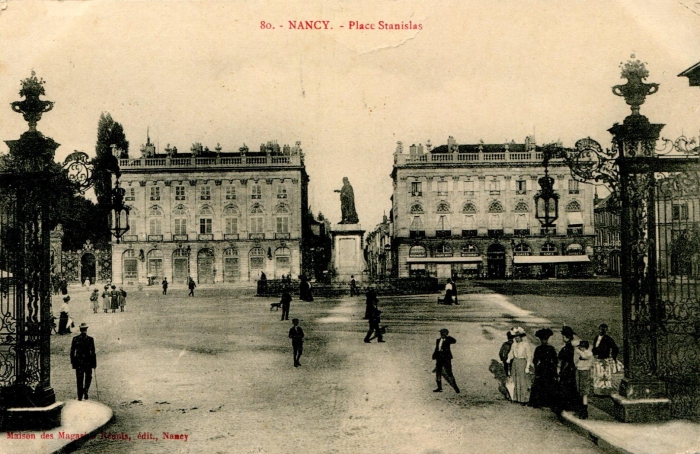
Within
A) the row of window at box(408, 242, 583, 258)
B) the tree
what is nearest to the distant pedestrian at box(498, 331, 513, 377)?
the tree

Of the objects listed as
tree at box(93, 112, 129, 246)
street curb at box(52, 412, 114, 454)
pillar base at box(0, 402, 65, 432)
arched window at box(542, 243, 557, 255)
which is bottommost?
street curb at box(52, 412, 114, 454)

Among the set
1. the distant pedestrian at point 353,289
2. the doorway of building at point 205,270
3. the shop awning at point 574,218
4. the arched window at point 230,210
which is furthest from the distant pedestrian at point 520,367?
the doorway of building at point 205,270

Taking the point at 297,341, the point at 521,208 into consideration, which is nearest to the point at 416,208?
the point at 521,208

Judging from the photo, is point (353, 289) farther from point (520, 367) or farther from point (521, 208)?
point (521, 208)

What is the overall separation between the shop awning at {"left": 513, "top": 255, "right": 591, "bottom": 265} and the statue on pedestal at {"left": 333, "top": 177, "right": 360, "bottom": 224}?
61.6 feet

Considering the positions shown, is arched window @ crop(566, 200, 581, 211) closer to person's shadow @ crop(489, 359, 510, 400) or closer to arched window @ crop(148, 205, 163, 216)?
arched window @ crop(148, 205, 163, 216)

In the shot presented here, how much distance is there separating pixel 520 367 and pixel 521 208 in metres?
29.0

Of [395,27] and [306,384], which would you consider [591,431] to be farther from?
[395,27]

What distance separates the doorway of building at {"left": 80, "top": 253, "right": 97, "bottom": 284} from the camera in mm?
37188

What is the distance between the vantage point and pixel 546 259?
3875 cm

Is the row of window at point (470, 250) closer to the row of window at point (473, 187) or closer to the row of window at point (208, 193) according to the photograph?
the row of window at point (473, 187)

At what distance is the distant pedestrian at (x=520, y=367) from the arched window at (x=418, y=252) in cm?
3147

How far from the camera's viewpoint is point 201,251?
128ft

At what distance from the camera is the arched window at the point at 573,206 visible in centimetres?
3566
